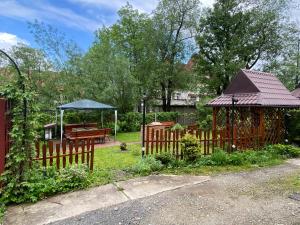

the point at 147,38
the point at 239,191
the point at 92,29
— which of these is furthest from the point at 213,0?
the point at 239,191

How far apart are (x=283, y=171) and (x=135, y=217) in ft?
16.3

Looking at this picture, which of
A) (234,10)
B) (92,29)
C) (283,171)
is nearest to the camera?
(283,171)

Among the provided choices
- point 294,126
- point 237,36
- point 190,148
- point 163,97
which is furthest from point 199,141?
point 163,97

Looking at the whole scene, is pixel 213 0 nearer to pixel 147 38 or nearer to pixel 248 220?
pixel 147 38

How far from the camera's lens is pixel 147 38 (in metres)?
25.1

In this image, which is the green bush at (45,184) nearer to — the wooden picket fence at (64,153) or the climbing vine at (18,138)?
the climbing vine at (18,138)

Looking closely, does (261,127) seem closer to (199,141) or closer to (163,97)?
(199,141)

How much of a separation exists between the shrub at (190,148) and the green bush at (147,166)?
97cm

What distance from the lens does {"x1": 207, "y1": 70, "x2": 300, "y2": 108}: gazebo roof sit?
9.89m

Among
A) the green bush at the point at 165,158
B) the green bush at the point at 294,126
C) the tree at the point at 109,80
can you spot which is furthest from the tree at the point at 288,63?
the green bush at the point at 165,158

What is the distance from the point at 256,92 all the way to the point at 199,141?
3.86m

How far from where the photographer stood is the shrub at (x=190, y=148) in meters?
7.59

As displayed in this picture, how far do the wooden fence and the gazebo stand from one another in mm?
36

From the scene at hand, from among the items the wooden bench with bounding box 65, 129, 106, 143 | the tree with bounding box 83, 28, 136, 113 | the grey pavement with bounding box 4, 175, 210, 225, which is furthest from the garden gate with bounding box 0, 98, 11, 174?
the tree with bounding box 83, 28, 136, 113
